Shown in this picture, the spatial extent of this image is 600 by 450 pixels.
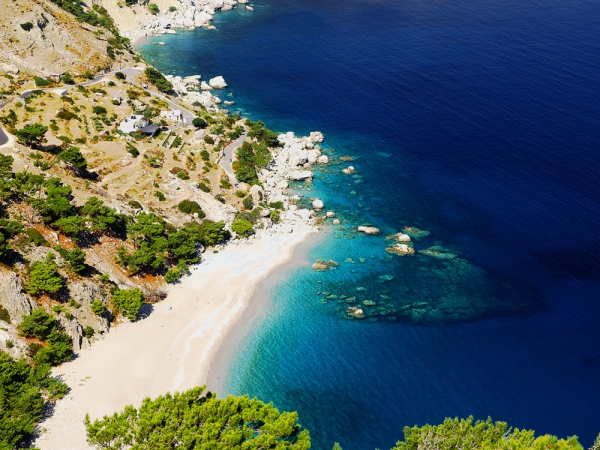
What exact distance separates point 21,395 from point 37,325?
10.3 metres

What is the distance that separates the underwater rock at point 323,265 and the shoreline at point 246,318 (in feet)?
5.31

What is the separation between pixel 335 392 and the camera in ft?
236

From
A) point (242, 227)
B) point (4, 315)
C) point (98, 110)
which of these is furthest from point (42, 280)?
point (98, 110)

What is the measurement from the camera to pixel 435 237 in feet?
346

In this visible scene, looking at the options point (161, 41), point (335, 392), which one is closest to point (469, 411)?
point (335, 392)

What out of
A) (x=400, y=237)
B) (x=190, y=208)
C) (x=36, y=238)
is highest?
(x=36, y=238)

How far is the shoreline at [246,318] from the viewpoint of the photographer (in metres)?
72.3

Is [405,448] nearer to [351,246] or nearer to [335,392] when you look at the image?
[335,392]

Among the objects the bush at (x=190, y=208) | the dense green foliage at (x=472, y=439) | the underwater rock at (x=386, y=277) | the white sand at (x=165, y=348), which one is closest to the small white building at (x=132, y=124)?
the bush at (x=190, y=208)

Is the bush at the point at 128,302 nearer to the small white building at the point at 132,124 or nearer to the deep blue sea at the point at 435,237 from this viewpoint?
Result: the deep blue sea at the point at 435,237

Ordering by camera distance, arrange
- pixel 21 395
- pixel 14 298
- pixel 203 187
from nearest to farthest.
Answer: pixel 21 395 < pixel 14 298 < pixel 203 187

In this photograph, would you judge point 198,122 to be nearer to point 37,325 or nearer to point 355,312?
point 355,312

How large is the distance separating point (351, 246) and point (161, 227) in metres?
34.5

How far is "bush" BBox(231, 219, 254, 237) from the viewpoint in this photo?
98750mm
